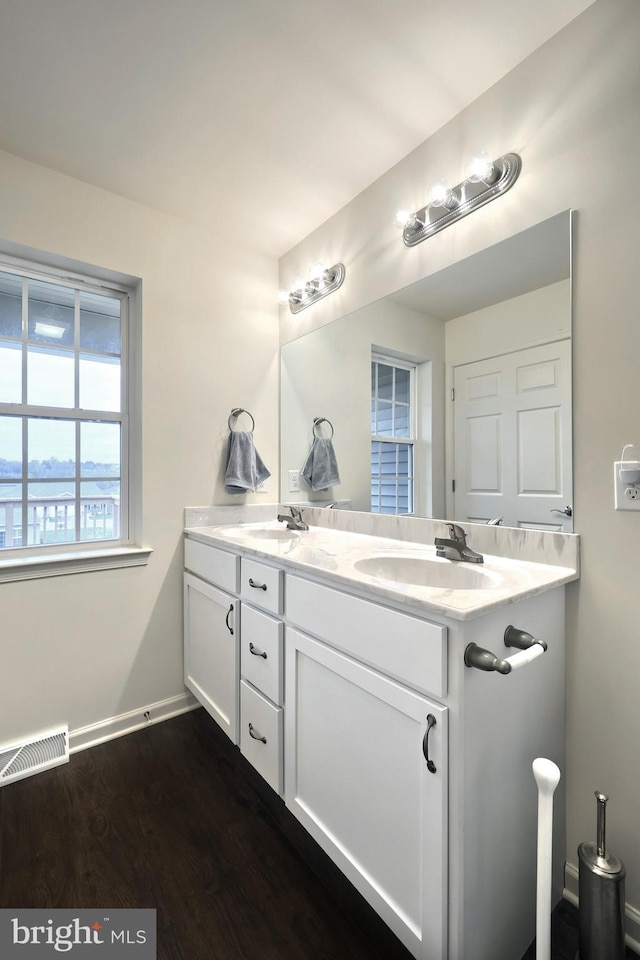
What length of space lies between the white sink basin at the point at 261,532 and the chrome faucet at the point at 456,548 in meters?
0.71

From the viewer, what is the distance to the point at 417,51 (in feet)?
4.13

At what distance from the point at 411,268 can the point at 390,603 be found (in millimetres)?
1282

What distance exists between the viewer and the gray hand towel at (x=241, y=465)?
2168 millimetres

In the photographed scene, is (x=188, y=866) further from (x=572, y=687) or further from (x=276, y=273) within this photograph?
(x=276, y=273)

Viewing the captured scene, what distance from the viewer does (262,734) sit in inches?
56.6

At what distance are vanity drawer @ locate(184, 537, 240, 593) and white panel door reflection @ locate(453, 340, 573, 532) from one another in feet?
2.81

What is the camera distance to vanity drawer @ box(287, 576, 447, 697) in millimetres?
871

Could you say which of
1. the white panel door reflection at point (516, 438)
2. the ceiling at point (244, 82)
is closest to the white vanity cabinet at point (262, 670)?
the white panel door reflection at point (516, 438)

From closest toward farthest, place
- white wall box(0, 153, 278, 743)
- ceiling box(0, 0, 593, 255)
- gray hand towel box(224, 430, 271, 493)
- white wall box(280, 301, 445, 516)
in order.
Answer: ceiling box(0, 0, 593, 255) < white wall box(280, 301, 445, 516) < white wall box(0, 153, 278, 743) < gray hand towel box(224, 430, 271, 493)

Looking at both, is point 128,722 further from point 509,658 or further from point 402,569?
point 509,658

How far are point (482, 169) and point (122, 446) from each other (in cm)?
180

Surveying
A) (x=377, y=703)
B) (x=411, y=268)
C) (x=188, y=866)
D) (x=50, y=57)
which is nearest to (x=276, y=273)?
(x=411, y=268)
